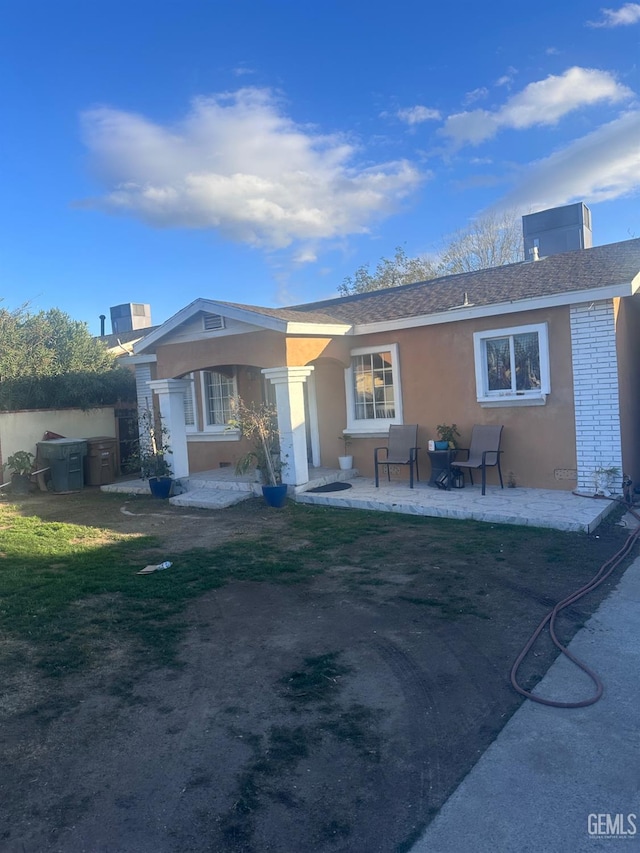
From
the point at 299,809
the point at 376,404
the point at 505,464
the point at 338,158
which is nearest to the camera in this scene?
the point at 299,809

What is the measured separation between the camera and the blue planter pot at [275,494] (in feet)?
30.2

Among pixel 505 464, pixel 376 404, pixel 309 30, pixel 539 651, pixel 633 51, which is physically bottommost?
pixel 539 651

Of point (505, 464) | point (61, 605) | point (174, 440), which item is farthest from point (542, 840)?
point (174, 440)

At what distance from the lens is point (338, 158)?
15.1 m

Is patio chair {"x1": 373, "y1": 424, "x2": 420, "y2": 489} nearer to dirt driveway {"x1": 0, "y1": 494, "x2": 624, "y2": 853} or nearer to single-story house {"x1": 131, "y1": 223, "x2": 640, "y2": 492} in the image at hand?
single-story house {"x1": 131, "y1": 223, "x2": 640, "y2": 492}

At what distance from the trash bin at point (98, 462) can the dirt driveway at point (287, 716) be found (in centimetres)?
795


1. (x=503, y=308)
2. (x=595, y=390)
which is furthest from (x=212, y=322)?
(x=595, y=390)

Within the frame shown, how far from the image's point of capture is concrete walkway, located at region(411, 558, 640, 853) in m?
2.26

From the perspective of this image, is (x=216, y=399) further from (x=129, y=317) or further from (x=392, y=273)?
(x=392, y=273)

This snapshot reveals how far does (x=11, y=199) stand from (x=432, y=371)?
12576 mm

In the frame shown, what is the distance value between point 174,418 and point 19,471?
3678 millimetres

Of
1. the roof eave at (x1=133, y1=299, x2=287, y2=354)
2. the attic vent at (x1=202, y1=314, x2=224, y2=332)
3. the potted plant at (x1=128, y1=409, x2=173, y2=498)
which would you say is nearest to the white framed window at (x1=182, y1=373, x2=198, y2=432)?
the roof eave at (x1=133, y1=299, x2=287, y2=354)

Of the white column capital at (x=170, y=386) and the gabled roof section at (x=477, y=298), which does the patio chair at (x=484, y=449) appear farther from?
the white column capital at (x=170, y=386)

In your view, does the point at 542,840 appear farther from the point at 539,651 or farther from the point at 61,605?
the point at 61,605
